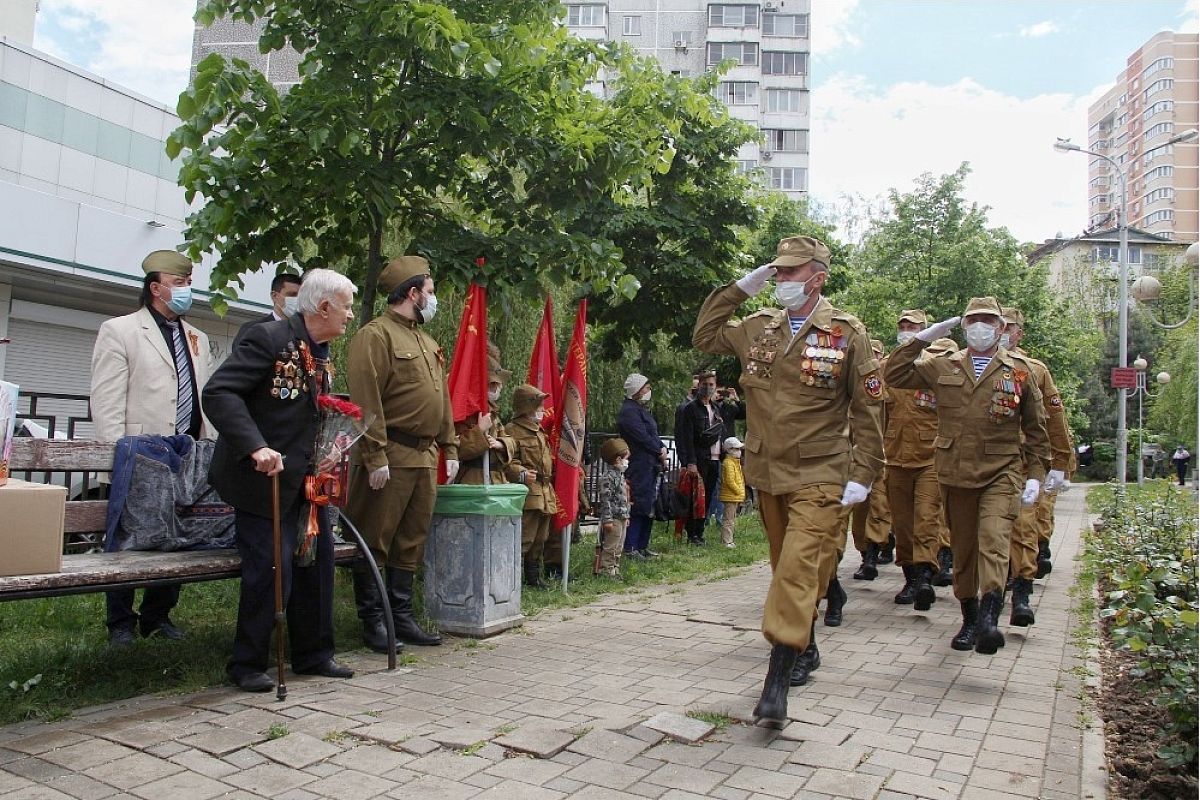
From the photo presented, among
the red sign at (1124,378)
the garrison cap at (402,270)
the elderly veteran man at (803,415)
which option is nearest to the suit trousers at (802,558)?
the elderly veteran man at (803,415)

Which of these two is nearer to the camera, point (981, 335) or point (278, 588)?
point (278, 588)

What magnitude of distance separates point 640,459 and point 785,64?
55557 mm

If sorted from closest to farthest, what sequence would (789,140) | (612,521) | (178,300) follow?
1. (178,300)
2. (612,521)
3. (789,140)

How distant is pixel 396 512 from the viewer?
5742 millimetres

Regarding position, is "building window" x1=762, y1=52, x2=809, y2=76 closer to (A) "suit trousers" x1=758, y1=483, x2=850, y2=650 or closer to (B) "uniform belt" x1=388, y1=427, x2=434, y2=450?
(B) "uniform belt" x1=388, y1=427, x2=434, y2=450

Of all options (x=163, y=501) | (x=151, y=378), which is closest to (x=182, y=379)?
(x=151, y=378)

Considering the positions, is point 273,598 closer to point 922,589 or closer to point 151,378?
point 151,378

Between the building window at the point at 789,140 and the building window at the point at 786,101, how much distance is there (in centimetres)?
125

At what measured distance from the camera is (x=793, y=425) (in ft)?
16.3

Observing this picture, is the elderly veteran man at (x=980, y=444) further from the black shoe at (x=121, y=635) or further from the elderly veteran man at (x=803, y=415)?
the black shoe at (x=121, y=635)

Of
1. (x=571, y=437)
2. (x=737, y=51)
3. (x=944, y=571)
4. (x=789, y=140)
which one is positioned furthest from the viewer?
(x=789, y=140)

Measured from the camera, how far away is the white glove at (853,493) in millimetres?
4730

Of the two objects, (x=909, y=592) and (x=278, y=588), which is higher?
(x=278, y=588)

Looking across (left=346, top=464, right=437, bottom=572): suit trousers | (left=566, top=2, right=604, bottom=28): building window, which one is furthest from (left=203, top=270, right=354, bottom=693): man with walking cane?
(left=566, top=2, right=604, bottom=28): building window
